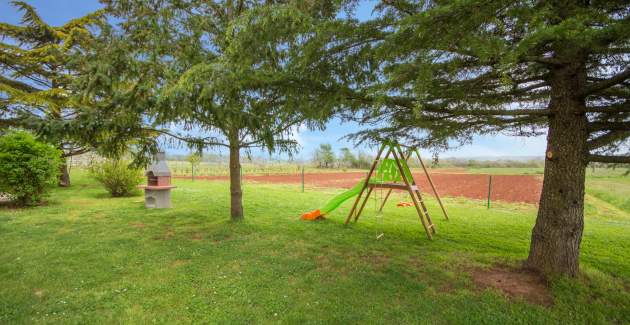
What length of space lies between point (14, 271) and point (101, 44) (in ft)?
12.0

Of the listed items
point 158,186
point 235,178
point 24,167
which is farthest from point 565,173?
point 24,167

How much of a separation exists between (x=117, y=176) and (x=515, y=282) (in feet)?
40.5

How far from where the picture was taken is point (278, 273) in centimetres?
379

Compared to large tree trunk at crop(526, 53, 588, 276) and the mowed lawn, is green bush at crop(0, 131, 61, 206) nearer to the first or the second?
the mowed lawn

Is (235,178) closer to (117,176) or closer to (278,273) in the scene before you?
(278,273)

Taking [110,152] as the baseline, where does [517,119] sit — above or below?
above

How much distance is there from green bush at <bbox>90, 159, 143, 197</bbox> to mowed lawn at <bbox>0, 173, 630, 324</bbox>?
381cm

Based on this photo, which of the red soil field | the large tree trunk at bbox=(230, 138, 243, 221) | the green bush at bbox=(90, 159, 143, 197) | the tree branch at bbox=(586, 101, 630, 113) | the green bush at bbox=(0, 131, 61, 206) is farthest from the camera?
the red soil field

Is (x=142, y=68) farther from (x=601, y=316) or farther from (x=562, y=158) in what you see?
(x=601, y=316)

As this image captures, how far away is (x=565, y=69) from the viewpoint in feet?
10.8

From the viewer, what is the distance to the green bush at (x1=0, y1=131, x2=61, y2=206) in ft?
25.6

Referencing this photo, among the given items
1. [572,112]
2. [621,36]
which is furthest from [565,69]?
[621,36]

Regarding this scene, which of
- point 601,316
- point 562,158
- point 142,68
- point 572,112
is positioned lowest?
point 601,316

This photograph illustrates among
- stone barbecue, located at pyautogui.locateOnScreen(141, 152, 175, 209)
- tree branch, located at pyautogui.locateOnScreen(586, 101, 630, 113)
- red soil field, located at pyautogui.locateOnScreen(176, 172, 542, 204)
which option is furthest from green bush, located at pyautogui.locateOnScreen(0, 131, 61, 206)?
red soil field, located at pyautogui.locateOnScreen(176, 172, 542, 204)
